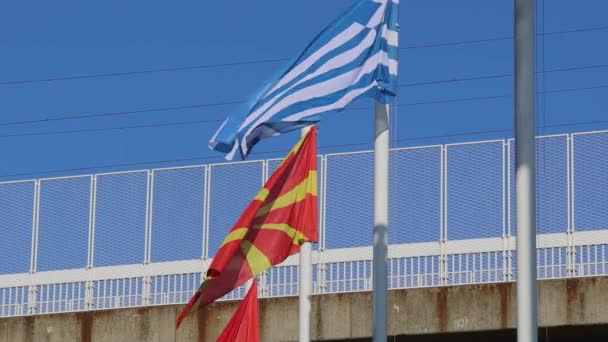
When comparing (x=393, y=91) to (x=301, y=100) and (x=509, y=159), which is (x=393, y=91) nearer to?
(x=301, y=100)

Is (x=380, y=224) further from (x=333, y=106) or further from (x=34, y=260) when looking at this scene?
(x=34, y=260)

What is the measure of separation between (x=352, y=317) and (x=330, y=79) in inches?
411

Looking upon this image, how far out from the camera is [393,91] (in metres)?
20.6

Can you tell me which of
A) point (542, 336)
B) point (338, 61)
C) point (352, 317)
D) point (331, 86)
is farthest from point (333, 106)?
point (352, 317)

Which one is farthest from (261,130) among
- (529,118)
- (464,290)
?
(464,290)

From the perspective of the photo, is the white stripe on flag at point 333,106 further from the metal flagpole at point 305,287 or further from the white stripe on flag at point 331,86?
the metal flagpole at point 305,287

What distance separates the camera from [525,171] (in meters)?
19.0

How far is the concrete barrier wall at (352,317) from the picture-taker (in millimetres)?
28969

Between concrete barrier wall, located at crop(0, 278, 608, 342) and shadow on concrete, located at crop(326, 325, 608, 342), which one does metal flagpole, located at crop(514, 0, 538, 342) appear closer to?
concrete barrier wall, located at crop(0, 278, 608, 342)

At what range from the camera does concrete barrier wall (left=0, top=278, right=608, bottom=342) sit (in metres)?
29.0

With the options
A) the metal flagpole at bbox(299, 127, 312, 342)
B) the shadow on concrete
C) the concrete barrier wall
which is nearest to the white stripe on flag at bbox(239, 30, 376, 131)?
the metal flagpole at bbox(299, 127, 312, 342)

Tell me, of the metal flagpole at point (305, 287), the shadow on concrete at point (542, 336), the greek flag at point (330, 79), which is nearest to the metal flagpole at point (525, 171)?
the greek flag at point (330, 79)

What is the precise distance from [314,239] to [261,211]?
778mm

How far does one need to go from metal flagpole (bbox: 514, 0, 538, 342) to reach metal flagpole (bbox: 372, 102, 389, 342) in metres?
2.39
